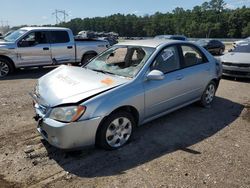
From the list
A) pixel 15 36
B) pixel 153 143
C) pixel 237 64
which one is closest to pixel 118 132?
pixel 153 143

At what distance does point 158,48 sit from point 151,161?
205 cm

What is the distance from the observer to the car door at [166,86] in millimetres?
4613

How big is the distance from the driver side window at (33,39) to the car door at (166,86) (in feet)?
22.1

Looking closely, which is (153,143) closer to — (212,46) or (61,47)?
(61,47)

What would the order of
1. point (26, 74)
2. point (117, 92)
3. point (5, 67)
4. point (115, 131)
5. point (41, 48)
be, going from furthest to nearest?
1. point (26, 74)
2. point (41, 48)
3. point (5, 67)
4. point (115, 131)
5. point (117, 92)

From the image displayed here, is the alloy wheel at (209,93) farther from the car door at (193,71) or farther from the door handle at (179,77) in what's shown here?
the door handle at (179,77)

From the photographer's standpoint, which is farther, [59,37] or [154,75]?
[59,37]

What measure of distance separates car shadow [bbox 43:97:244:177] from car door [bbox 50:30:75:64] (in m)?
6.46

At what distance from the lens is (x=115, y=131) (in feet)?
13.7

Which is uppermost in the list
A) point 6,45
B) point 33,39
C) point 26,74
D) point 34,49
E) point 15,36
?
point 15,36

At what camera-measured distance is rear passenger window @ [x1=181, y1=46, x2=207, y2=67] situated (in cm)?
554

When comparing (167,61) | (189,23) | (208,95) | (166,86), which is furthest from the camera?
(189,23)

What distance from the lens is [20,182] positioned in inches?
137

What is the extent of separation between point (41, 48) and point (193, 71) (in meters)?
6.78
